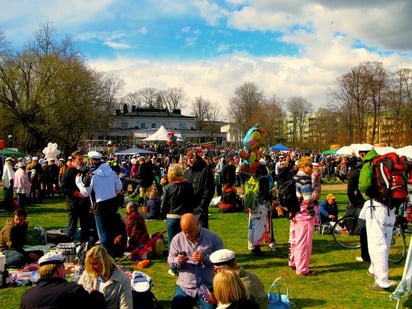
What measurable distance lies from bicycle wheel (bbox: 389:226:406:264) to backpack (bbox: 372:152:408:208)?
6.96 feet

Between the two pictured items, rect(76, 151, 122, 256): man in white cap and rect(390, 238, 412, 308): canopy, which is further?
rect(76, 151, 122, 256): man in white cap

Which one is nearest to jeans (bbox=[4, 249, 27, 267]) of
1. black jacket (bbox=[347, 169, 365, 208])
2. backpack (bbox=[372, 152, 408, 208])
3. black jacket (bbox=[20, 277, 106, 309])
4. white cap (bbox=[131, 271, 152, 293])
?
white cap (bbox=[131, 271, 152, 293])

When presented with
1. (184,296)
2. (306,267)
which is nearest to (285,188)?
(306,267)

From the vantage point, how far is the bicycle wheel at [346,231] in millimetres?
9039

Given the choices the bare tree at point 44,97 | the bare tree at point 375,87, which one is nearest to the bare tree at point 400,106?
the bare tree at point 375,87

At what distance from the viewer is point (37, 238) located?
964 centimetres

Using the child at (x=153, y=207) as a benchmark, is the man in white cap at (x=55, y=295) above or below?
above

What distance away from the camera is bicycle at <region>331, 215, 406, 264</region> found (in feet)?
25.6

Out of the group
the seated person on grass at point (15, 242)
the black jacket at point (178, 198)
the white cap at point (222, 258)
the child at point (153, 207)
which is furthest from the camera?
the child at point (153, 207)

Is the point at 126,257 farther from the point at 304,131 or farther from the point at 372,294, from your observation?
the point at 304,131

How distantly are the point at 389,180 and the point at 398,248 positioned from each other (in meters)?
2.79

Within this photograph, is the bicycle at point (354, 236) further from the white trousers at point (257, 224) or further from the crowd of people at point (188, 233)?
the white trousers at point (257, 224)

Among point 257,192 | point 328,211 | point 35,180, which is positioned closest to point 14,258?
point 257,192

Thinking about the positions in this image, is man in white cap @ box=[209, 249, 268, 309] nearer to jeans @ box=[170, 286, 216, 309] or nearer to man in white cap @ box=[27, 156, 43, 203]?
jeans @ box=[170, 286, 216, 309]
